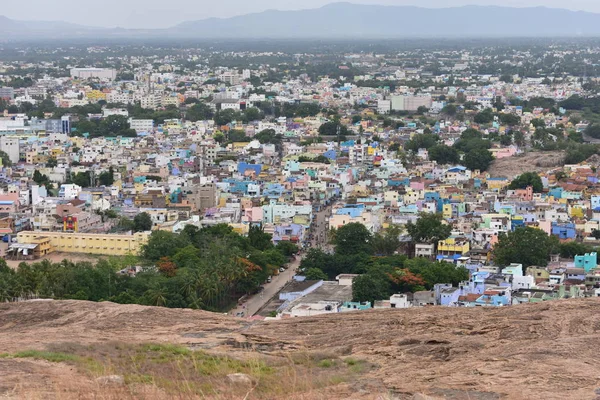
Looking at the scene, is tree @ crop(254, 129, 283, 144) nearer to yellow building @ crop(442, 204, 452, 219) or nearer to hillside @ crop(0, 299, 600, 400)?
yellow building @ crop(442, 204, 452, 219)

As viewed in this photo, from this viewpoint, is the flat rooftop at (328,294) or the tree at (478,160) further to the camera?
the tree at (478,160)

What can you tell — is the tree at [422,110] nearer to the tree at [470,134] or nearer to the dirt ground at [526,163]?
the tree at [470,134]

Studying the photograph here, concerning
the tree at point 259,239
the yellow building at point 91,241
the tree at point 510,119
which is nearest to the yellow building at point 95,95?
the tree at point 510,119

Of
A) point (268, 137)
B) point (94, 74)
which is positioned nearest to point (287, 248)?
point (268, 137)

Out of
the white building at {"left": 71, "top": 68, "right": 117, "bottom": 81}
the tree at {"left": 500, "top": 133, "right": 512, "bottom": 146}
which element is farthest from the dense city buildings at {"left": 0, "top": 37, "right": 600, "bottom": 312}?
the white building at {"left": 71, "top": 68, "right": 117, "bottom": 81}

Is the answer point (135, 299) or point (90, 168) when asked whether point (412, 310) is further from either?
point (90, 168)

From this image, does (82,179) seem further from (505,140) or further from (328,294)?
(505,140)
